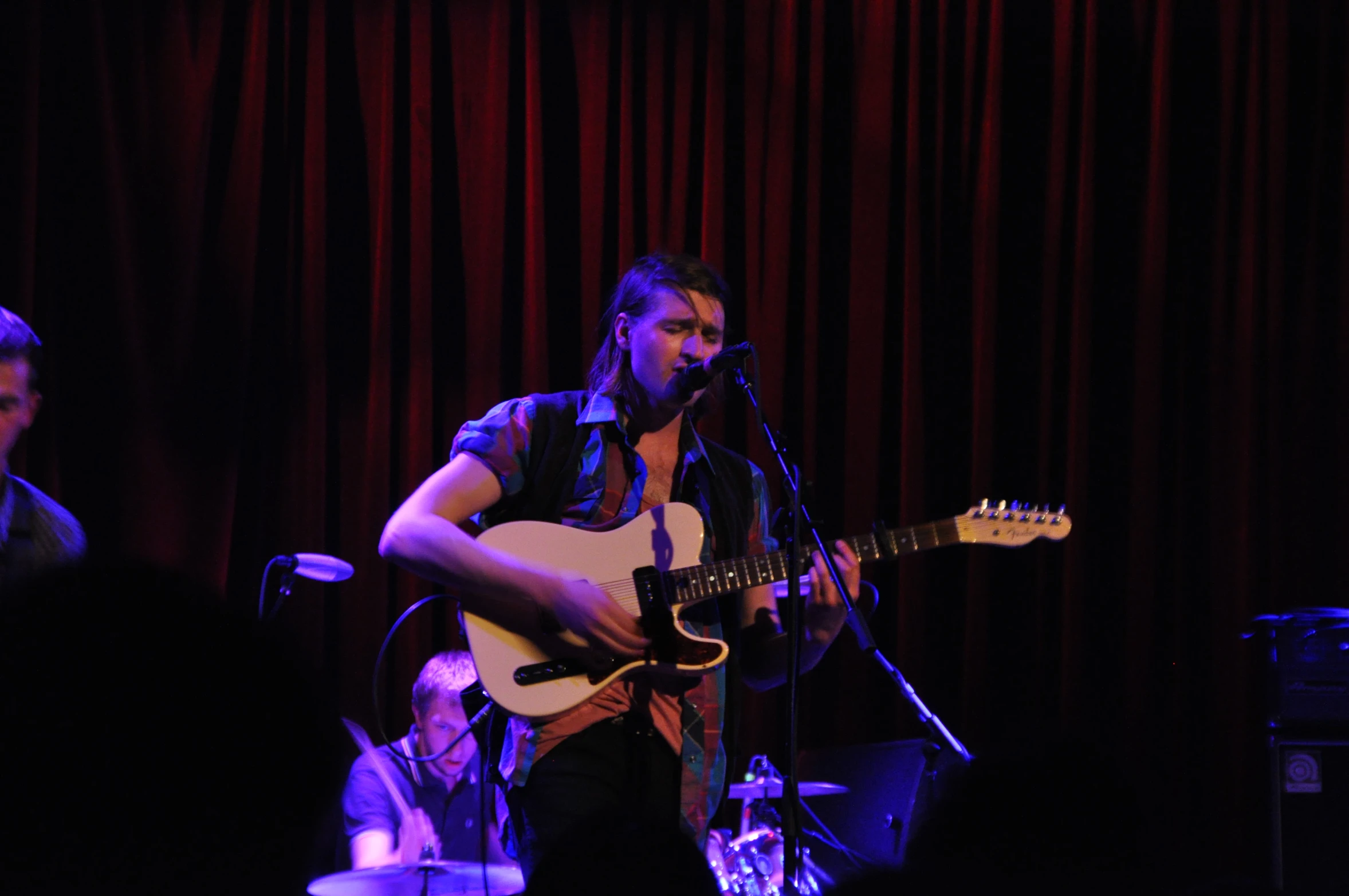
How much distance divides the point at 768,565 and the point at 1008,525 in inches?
29.7

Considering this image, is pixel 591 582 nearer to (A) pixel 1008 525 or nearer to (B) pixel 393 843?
(A) pixel 1008 525

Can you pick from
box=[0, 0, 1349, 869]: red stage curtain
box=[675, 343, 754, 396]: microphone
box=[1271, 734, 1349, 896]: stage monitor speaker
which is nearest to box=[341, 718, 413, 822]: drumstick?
box=[0, 0, 1349, 869]: red stage curtain

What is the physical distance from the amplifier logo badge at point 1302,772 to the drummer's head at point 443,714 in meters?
2.51

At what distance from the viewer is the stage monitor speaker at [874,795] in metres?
3.52

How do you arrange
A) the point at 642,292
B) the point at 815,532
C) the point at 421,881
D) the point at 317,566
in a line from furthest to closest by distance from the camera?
the point at 317,566 → the point at 421,881 → the point at 642,292 → the point at 815,532

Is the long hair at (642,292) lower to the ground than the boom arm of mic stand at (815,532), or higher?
higher

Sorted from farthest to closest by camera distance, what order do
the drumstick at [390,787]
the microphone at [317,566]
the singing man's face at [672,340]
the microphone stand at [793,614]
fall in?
the drumstick at [390,787]
the microphone at [317,566]
the singing man's face at [672,340]
the microphone stand at [793,614]

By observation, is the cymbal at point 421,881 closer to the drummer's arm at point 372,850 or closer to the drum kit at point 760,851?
the drummer's arm at point 372,850

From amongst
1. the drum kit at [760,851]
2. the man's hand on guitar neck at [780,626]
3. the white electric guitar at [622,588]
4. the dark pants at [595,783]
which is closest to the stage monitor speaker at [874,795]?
the drum kit at [760,851]

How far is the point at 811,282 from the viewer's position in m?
4.48

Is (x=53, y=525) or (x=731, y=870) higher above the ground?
(x=53, y=525)

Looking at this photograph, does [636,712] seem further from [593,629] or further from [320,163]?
[320,163]

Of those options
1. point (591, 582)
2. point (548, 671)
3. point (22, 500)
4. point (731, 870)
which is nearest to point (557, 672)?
point (548, 671)

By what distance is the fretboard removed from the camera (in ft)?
8.34
